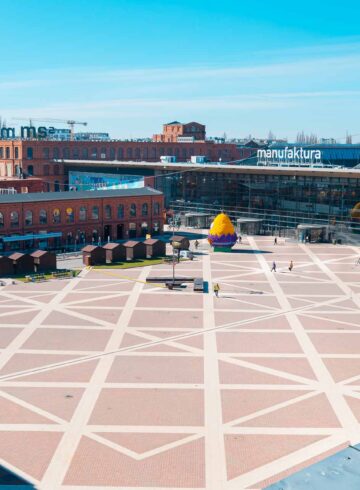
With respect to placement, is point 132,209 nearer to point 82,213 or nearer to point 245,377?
point 82,213

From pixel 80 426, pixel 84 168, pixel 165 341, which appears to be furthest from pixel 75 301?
pixel 84 168

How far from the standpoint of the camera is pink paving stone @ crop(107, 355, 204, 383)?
36156 mm

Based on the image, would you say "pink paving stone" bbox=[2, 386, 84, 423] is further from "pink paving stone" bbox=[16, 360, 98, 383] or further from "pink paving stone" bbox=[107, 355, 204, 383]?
"pink paving stone" bbox=[107, 355, 204, 383]

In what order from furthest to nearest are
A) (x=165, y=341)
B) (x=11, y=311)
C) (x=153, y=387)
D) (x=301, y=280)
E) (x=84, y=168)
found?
(x=84, y=168) → (x=301, y=280) → (x=11, y=311) → (x=165, y=341) → (x=153, y=387)

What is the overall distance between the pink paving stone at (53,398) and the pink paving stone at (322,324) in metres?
19.9

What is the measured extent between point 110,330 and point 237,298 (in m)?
14.8

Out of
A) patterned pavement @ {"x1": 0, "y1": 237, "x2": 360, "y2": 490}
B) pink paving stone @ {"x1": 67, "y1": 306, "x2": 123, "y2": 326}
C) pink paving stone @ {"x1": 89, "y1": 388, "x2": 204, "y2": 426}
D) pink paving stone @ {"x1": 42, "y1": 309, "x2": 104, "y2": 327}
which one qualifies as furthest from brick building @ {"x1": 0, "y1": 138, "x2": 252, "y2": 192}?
pink paving stone @ {"x1": 89, "y1": 388, "x2": 204, "y2": 426}

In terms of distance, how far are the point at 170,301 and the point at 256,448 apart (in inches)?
1096

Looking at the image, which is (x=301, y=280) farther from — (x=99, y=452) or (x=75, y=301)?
(x=99, y=452)

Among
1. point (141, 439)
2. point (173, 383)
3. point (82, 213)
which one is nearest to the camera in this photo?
point (141, 439)

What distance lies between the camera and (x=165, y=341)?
43.3 metres

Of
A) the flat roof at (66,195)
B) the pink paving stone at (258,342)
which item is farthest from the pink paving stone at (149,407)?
the flat roof at (66,195)

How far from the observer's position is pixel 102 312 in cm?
5075

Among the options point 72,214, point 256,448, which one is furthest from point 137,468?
point 72,214
